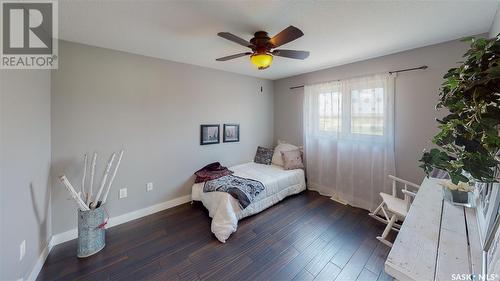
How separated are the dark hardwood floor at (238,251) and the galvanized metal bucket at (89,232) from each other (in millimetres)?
75

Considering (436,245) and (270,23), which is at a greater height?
(270,23)

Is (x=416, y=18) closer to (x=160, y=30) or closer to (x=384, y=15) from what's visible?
(x=384, y=15)

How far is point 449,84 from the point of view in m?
0.73

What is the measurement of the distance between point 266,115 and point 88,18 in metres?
3.26

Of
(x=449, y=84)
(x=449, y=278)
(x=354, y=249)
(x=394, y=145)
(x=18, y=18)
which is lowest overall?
(x=354, y=249)

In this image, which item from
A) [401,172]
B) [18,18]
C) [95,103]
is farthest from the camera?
[401,172]

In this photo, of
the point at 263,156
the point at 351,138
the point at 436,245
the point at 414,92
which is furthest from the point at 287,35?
the point at 263,156

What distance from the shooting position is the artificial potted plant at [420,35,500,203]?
1.95 feet

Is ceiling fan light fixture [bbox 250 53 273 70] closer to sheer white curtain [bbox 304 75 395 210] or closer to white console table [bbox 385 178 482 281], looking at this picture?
white console table [bbox 385 178 482 281]

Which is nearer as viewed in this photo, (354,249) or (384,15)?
(384,15)

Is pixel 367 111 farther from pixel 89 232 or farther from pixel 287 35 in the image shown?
pixel 89 232

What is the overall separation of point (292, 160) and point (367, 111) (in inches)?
59.3

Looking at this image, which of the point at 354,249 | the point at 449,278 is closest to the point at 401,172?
the point at 354,249

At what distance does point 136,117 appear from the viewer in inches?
103
